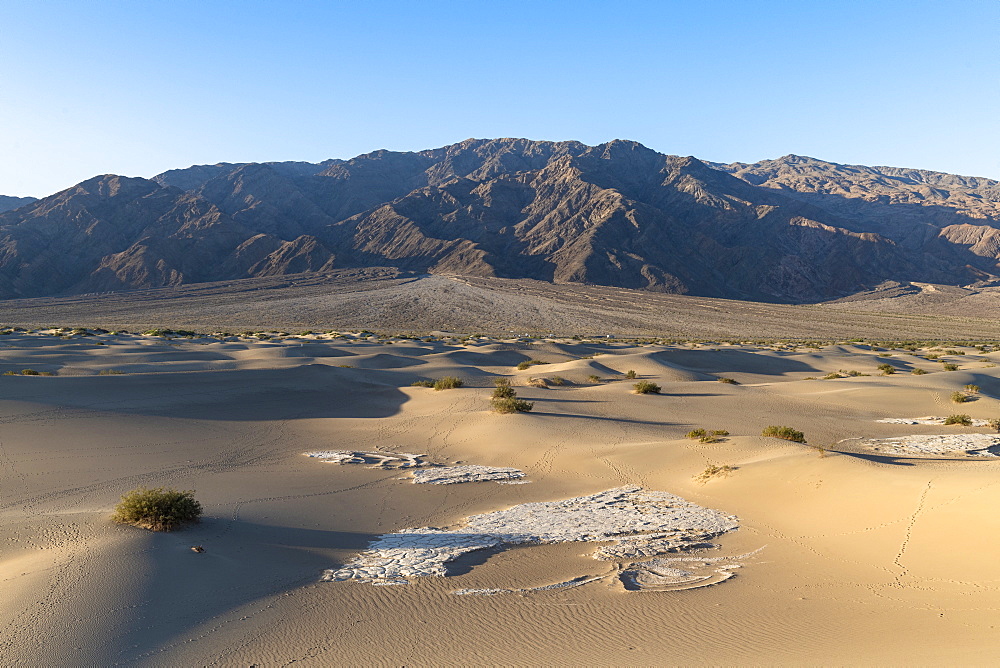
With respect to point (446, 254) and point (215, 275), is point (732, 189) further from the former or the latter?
point (215, 275)

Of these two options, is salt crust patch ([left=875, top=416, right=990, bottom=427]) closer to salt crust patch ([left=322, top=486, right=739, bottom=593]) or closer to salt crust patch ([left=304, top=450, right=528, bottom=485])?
salt crust patch ([left=322, top=486, right=739, bottom=593])

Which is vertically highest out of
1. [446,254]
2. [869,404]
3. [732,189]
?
[732,189]

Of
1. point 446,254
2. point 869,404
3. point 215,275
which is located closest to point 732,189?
point 446,254

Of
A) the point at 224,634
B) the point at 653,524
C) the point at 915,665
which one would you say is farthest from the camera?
the point at 653,524

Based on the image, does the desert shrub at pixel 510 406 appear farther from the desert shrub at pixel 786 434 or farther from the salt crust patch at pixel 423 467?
the desert shrub at pixel 786 434

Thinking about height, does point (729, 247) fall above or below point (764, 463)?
above

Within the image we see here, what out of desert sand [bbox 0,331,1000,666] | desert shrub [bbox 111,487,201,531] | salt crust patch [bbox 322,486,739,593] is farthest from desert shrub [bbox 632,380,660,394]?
desert shrub [bbox 111,487,201,531]

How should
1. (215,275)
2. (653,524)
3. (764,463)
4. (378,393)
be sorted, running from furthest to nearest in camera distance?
1. (215,275)
2. (378,393)
3. (764,463)
4. (653,524)
